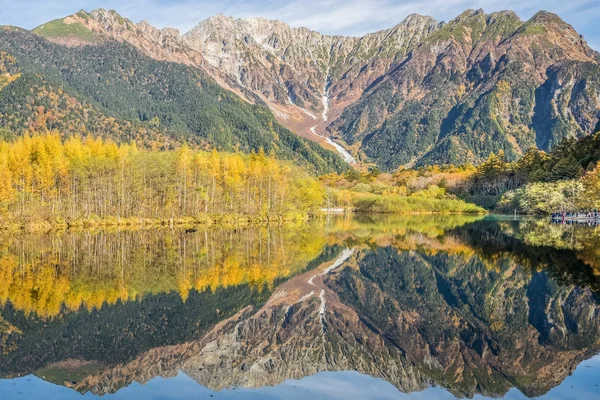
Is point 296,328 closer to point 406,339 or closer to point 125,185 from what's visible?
point 406,339

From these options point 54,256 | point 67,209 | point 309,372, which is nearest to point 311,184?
point 67,209

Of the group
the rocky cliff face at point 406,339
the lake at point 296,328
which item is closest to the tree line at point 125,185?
the lake at point 296,328

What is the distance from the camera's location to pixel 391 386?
47.6ft

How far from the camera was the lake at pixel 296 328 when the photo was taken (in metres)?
14.6

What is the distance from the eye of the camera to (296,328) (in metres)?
20.8

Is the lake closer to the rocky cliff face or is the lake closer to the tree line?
the rocky cliff face

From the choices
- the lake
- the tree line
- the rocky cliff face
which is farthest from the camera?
the tree line

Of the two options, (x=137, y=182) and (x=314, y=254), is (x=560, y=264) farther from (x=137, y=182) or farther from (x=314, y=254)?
(x=137, y=182)

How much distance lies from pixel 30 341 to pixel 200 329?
5348 millimetres

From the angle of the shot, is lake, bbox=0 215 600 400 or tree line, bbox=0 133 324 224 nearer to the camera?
lake, bbox=0 215 600 400

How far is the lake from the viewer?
14648 millimetres

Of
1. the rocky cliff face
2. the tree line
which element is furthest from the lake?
the tree line

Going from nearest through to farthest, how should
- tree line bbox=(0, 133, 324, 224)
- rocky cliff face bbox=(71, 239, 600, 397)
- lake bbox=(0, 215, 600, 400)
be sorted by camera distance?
lake bbox=(0, 215, 600, 400), rocky cliff face bbox=(71, 239, 600, 397), tree line bbox=(0, 133, 324, 224)

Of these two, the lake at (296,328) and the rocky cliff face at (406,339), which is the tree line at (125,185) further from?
the rocky cliff face at (406,339)
